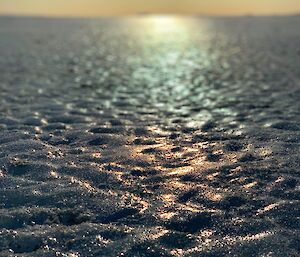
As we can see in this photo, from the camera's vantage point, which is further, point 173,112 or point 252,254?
point 173,112

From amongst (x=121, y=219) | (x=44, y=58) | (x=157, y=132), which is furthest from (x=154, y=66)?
(x=121, y=219)

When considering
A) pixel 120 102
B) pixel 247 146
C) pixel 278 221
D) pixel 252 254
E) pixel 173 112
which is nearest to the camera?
pixel 252 254

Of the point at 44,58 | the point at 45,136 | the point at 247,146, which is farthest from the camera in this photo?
the point at 44,58

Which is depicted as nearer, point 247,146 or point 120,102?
point 247,146

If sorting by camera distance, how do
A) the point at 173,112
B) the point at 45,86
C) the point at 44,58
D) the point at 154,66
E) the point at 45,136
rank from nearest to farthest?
the point at 45,136 → the point at 173,112 → the point at 45,86 → the point at 154,66 → the point at 44,58

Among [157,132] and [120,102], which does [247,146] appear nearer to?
[157,132]

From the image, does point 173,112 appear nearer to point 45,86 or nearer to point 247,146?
point 247,146

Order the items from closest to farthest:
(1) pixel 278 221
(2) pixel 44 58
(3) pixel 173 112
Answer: (1) pixel 278 221, (3) pixel 173 112, (2) pixel 44 58

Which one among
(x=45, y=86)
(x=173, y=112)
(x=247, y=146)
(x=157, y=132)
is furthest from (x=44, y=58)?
(x=247, y=146)
